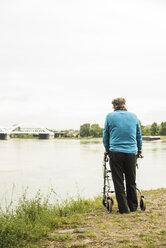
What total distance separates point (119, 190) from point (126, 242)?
1494 millimetres

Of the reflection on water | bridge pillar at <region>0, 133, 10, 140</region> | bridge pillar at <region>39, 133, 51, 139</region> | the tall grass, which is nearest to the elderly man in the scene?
the tall grass

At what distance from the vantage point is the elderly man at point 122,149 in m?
4.95

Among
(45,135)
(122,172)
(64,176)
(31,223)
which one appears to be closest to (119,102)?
(122,172)

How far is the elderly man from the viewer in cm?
495

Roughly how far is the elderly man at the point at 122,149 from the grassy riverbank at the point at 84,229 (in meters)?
0.33

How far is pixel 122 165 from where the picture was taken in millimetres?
4980

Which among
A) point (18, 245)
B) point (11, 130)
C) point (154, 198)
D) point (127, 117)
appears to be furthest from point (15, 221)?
point (11, 130)

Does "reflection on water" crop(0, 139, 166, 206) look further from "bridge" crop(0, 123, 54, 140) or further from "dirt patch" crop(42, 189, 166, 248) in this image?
"bridge" crop(0, 123, 54, 140)

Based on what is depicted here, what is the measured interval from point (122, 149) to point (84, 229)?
4.86 ft

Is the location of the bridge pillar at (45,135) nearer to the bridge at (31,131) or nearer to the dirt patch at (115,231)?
the bridge at (31,131)

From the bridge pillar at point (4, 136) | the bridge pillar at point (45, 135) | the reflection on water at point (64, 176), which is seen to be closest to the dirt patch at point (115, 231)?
the reflection on water at point (64, 176)

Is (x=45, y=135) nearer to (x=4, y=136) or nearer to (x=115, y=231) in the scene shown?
(x=4, y=136)

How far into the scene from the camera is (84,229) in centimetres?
425

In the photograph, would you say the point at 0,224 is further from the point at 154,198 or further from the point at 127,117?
the point at 154,198
